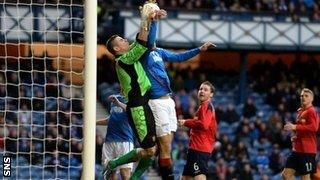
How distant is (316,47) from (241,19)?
7.70 feet

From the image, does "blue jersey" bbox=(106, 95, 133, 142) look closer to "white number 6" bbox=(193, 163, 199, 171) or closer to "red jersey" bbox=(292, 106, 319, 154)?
"white number 6" bbox=(193, 163, 199, 171)

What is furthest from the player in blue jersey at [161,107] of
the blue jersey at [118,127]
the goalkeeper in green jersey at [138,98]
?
the blue jersey at [118,127]

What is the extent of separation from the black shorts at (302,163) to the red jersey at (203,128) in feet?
4.23

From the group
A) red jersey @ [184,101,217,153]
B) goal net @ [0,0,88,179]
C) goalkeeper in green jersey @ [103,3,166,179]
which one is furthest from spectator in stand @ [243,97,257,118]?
goalkeeper in green jersey @ [103,3,166,179]

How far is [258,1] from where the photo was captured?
94.9 ft

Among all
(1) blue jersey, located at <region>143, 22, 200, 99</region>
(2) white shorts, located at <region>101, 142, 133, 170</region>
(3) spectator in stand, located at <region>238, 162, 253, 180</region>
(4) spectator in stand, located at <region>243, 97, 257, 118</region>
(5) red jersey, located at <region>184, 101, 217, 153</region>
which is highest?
(4) spectator in stand, located at <region>243, 97, 257, 118</region>

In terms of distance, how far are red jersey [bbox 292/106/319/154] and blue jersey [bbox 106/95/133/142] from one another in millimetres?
2323

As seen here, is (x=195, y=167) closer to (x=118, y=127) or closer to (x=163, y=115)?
(x=118, y=127)

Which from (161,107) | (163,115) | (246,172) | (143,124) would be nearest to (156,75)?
(161,107)

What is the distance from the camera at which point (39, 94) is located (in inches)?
746

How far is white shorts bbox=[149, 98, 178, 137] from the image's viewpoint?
1245 cm

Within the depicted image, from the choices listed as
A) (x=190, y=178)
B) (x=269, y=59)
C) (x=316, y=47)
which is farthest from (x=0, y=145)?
(x=269, y=59)

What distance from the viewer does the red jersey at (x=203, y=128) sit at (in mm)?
13703

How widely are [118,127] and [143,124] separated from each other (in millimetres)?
2123
